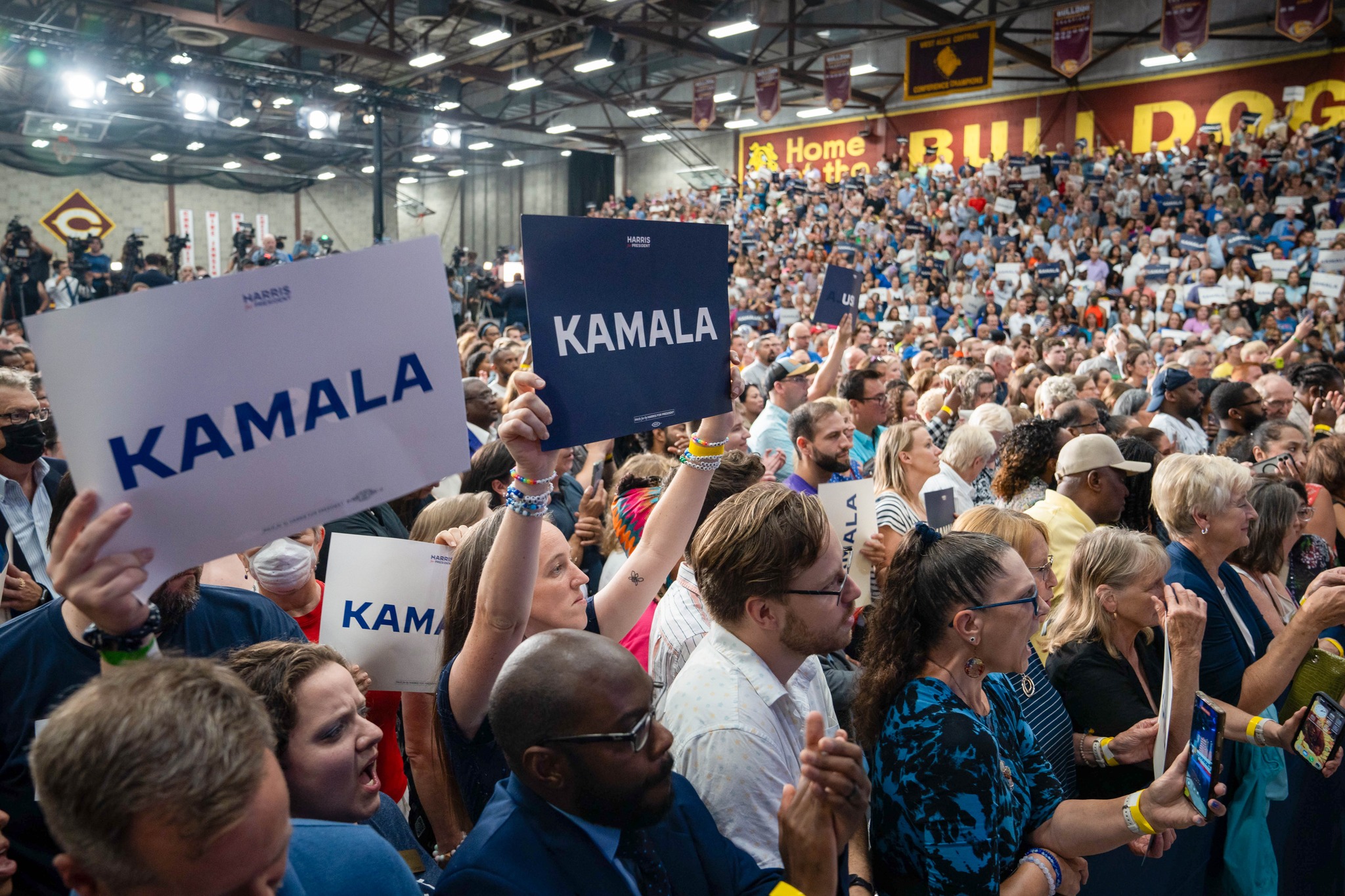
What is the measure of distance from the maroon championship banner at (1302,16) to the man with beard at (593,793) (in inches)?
626

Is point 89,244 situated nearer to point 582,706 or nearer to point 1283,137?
point 582,706

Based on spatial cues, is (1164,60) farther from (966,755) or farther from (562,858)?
(562,858)

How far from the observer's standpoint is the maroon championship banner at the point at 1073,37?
1526 centimetres

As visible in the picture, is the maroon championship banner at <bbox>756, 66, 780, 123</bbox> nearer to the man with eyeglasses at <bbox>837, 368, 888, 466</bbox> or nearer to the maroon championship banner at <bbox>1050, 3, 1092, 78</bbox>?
the maroon championship banner at <bbox>1050, 3, 1092, 78</bbox>

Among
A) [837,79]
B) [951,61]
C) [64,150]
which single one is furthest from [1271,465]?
[64,150]

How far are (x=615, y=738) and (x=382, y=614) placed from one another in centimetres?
122

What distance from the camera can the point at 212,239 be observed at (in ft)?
98.3

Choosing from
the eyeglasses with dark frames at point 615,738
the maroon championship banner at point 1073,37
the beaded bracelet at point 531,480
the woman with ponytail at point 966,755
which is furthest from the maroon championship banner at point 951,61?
the eyeglasses with dark frames at point 615,738

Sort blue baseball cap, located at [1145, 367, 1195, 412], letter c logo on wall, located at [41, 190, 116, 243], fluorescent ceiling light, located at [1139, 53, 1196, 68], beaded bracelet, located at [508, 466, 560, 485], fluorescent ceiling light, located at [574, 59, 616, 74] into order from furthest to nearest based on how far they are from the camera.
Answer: fluorescent ceiling light, located at [1139, 53, 1196, 68]
fluorescent ceiling light, located at [574, 59, 616, 74]
letter c logo on wall, located at [41, 190, 116, 243]
blue baseball cap, located at [1145, 367, 1195, 412]
beaded bracelet, located at [508, 466, 560, 485]

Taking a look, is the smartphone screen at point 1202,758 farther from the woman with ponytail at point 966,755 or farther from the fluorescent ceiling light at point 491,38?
the fluorescent ceiling light at point 491,38

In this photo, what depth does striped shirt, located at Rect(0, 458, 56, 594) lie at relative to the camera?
3.25m

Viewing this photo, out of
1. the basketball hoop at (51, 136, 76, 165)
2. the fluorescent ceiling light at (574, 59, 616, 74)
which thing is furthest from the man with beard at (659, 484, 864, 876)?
the basketball hoop at (51, 136, 76, 165)

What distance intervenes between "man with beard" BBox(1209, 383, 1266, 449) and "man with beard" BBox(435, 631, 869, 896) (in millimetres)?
5301

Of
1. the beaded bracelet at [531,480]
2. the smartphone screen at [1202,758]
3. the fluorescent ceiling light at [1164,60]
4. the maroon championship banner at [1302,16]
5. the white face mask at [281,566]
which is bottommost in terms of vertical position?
the smartphone screen at [1202,758]
